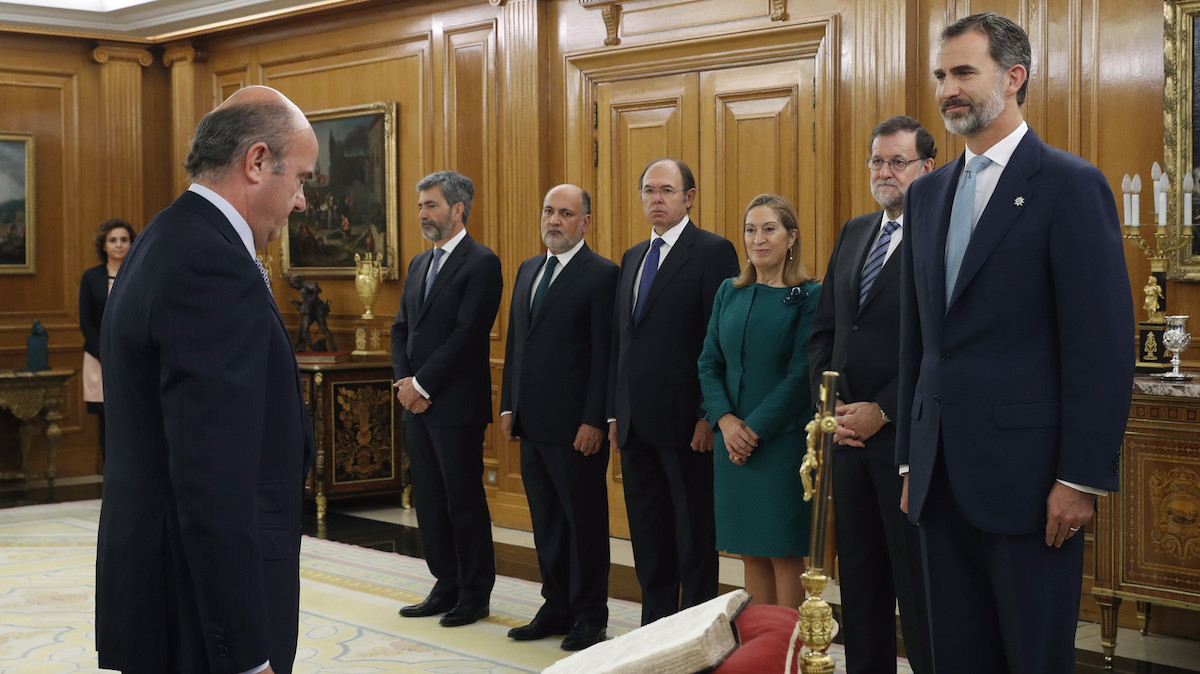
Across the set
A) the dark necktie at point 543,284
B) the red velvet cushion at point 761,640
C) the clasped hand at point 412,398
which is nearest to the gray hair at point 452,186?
the dark necktie at point 543,284

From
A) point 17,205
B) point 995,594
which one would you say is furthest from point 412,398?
point 17,205

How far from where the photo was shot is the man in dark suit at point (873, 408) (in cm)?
351

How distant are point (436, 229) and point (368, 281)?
9.81ft

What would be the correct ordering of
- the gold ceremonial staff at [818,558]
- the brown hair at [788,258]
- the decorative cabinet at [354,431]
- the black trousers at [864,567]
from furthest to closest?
the decorative cabinet at [354,431]
the brown hair at [788,258]
the black trousers at [864,567]
the gold ceremonial staff at [818,558]

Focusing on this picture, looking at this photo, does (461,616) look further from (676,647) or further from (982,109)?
(982,109)

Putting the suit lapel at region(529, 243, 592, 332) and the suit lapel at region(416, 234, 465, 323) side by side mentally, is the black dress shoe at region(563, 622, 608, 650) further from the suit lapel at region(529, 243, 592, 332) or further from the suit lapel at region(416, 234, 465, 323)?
the suit lapel at region(416, 234, 465, 323)

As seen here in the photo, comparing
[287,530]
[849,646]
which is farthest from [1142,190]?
[287,530]

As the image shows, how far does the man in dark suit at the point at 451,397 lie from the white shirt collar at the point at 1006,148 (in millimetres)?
2853

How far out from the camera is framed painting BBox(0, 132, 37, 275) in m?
9.24

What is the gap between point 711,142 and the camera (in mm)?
6648

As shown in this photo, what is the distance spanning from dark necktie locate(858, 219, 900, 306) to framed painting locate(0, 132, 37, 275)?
7800mm

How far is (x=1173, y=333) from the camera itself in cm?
450

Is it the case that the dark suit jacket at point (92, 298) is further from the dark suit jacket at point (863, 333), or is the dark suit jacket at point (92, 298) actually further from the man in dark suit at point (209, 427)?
the man in dark suit at point (209, 427)

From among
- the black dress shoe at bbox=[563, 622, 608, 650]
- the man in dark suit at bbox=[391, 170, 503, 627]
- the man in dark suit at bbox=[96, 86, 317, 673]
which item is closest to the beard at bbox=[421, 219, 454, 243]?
the man in dark suit at bbox=[391, 170, 503, 627]
